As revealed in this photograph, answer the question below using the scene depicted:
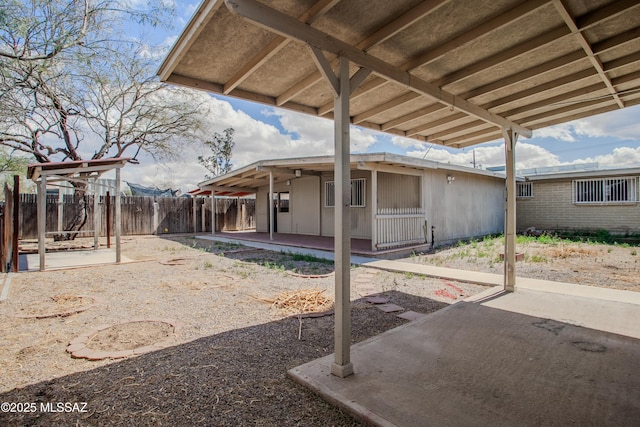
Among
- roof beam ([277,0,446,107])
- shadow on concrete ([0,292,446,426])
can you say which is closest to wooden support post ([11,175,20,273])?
shadow on concrete ([0,292,446,426])

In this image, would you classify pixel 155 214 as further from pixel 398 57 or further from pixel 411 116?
pixel 398 57

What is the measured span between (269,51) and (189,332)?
2.94m

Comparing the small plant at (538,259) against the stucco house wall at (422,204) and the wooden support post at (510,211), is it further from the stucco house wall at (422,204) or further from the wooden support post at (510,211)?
the wooden support post at (510,211)

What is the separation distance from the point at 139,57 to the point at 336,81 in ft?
46.7

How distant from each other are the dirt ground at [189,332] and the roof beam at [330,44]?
2.53 metres

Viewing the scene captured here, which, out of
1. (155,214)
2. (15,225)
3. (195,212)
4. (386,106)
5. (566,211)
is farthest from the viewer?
(195,212)

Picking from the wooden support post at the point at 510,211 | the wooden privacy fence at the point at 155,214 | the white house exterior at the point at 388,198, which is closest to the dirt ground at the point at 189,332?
the wooden support post at the point at 510,211

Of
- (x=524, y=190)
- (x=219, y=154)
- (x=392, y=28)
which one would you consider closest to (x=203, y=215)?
(x=219, y=154)

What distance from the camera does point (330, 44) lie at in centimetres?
259

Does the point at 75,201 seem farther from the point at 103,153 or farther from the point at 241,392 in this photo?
the point at 241,392

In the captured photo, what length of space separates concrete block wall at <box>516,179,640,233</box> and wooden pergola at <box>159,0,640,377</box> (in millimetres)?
12014

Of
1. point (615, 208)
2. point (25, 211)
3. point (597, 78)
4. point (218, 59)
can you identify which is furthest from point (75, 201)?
point (615, 208)

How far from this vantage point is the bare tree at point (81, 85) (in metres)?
7.41

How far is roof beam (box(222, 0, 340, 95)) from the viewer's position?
228cm
